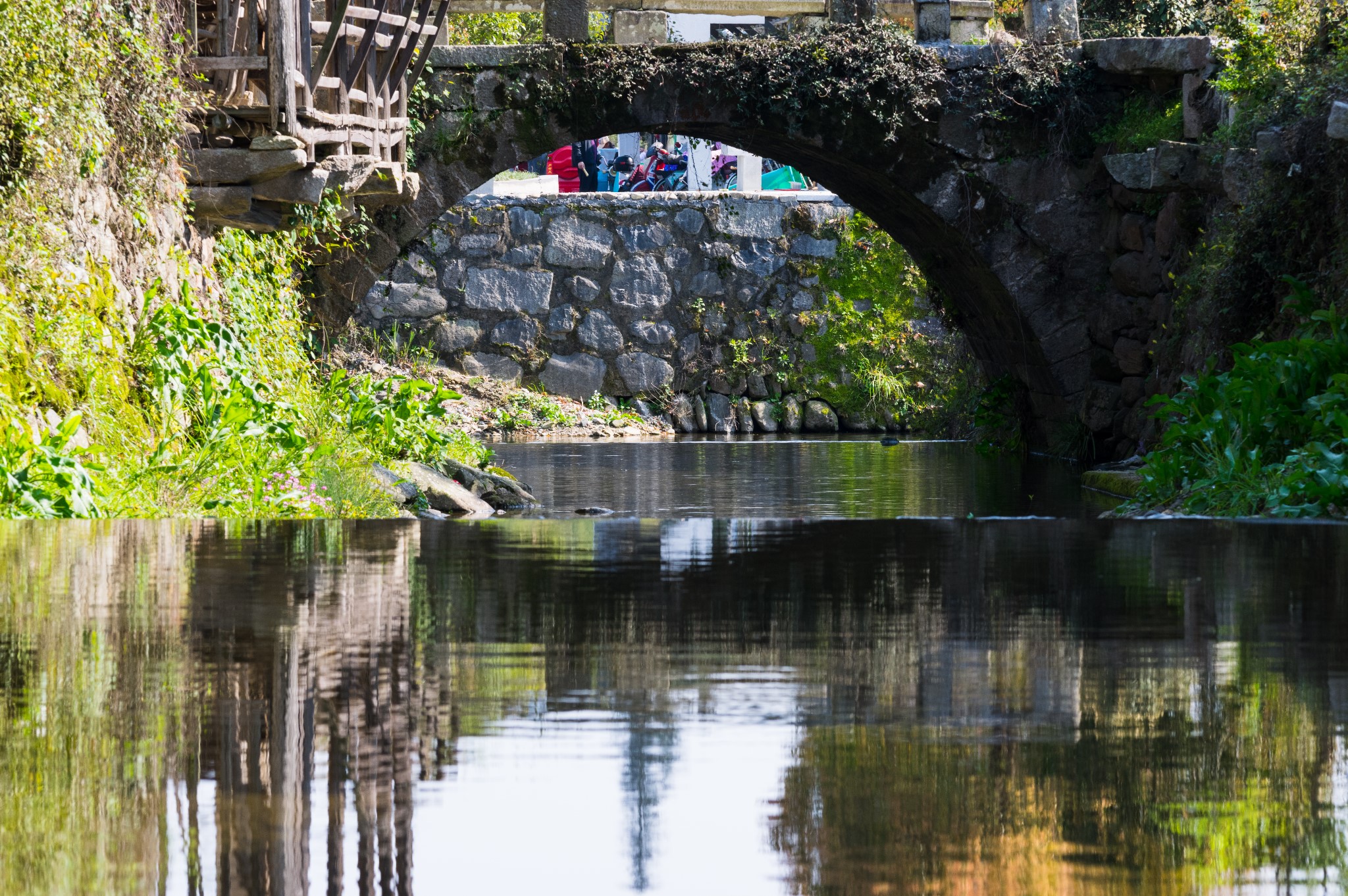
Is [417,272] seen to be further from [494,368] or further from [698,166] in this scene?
[698,166]

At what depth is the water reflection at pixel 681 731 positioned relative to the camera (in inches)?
24.0

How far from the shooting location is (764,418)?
13633mm

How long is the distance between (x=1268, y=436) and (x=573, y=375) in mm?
9427

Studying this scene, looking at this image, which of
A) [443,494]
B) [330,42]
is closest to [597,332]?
[443,494]

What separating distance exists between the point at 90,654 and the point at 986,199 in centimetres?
820

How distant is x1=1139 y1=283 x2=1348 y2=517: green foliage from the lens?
3963 mm

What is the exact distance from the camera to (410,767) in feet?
2.38

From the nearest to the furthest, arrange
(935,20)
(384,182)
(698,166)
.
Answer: (384,182) < (935,20) < (698,166)

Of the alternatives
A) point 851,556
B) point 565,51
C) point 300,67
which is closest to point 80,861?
point 851,556

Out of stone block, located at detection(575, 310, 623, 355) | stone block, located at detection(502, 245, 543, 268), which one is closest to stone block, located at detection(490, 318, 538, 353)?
stone block, located at detection(575, 310, 623, 355)

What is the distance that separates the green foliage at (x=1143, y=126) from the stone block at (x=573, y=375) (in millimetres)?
6198

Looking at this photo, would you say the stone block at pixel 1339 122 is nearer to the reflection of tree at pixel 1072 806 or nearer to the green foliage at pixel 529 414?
the reflection of tree at pixel 1072 806

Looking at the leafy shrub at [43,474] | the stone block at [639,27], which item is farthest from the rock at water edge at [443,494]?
the stone block at [639,27]

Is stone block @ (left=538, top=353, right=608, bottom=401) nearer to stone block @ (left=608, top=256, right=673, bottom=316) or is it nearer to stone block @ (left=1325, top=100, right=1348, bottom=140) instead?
stone block @ (left=608, top=256, right=673, bottom=316)
